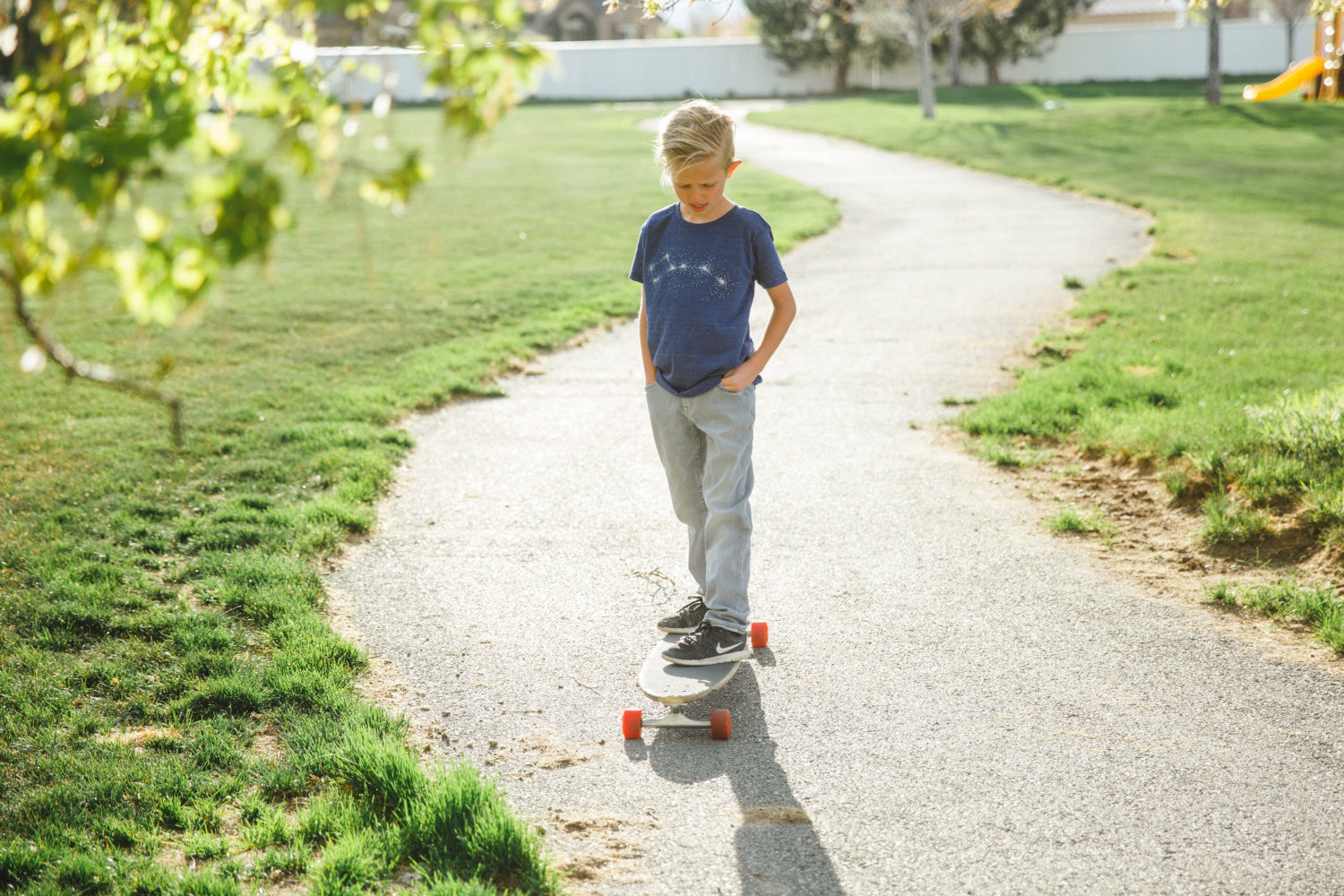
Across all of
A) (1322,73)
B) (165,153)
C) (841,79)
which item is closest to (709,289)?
(165,153)

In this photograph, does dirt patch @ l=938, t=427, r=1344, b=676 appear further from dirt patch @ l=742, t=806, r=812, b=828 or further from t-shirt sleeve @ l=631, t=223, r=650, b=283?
t-shirt sleeve @ l=631, t=223, r=650, b=283

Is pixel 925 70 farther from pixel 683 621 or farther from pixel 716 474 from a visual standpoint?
pixel 716 474

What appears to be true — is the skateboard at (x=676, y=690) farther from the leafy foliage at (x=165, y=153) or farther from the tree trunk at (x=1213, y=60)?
the tree trunk at (x=1213, y=60)

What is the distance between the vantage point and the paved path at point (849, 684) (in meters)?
3.05

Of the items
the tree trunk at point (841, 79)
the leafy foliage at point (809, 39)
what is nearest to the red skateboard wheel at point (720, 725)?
the leafy foliage at point (809, 39)

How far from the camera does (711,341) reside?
375 centimetres

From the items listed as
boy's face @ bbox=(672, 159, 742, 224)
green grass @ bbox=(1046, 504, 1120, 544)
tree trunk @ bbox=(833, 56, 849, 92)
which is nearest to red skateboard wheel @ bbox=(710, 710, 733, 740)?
boy's face @ bbox=(672, 159, 742, 224)

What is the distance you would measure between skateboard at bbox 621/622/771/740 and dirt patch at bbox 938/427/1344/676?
2129mm

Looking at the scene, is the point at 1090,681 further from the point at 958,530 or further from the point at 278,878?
the point at 278,878

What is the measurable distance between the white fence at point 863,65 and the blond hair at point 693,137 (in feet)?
143

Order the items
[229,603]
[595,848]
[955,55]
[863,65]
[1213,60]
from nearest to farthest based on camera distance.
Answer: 1. [595,848]
2. [229,603]
3. [1213,60]
4. [955,55]
5. [863,65]

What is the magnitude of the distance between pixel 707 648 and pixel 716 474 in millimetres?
634

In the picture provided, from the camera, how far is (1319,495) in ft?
16.7

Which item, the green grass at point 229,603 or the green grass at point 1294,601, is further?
the green grass at point 1294,601
